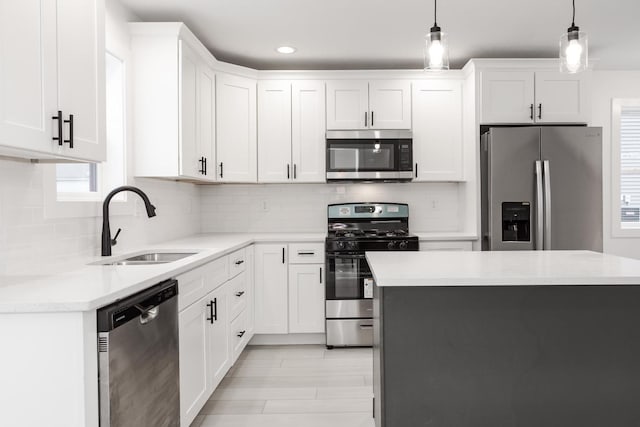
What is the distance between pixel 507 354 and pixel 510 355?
0.01 m

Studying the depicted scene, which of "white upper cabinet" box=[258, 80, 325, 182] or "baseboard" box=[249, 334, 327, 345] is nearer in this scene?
"baseboard" box=[249, 334, 327, 345]

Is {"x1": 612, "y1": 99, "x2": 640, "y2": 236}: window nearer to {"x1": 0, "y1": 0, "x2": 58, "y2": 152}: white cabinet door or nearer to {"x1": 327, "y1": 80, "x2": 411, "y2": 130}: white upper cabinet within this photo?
{"x1": 327, "y1": 80, "x2": 411, "y2": 130}: white upper cabinet

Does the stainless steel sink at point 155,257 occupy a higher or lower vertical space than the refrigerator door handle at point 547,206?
lower

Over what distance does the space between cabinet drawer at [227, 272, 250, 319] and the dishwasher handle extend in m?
1.13

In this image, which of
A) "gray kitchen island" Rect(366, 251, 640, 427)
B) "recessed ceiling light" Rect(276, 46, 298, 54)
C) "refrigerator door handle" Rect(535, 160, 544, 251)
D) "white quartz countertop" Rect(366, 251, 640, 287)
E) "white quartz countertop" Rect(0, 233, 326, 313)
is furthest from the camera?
"recessed ceiling light" Rect(276, 46, 298, 54)

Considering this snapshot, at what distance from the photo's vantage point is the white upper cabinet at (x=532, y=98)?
12.8ft

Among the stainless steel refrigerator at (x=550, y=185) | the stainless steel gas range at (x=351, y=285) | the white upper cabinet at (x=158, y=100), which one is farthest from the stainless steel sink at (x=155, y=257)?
the stainless steel refrigerator at (x=550, y=185)

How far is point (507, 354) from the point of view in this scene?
6.21ft

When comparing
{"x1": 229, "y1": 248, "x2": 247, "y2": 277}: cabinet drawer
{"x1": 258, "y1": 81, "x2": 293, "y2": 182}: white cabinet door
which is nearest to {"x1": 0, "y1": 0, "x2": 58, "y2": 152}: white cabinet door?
{"x1": 229, "y1": 248, "x2": 247, "y2": 277}: cabinet drawer

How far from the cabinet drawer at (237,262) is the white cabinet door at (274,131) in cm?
90

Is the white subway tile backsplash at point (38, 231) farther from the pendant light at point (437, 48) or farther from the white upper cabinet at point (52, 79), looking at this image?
the pendant light at point (437, 48)

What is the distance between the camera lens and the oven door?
3.90 metres

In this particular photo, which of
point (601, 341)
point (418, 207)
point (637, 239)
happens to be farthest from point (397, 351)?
point (637, 239)

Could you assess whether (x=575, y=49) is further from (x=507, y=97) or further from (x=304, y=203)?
(x=304, y=203)
